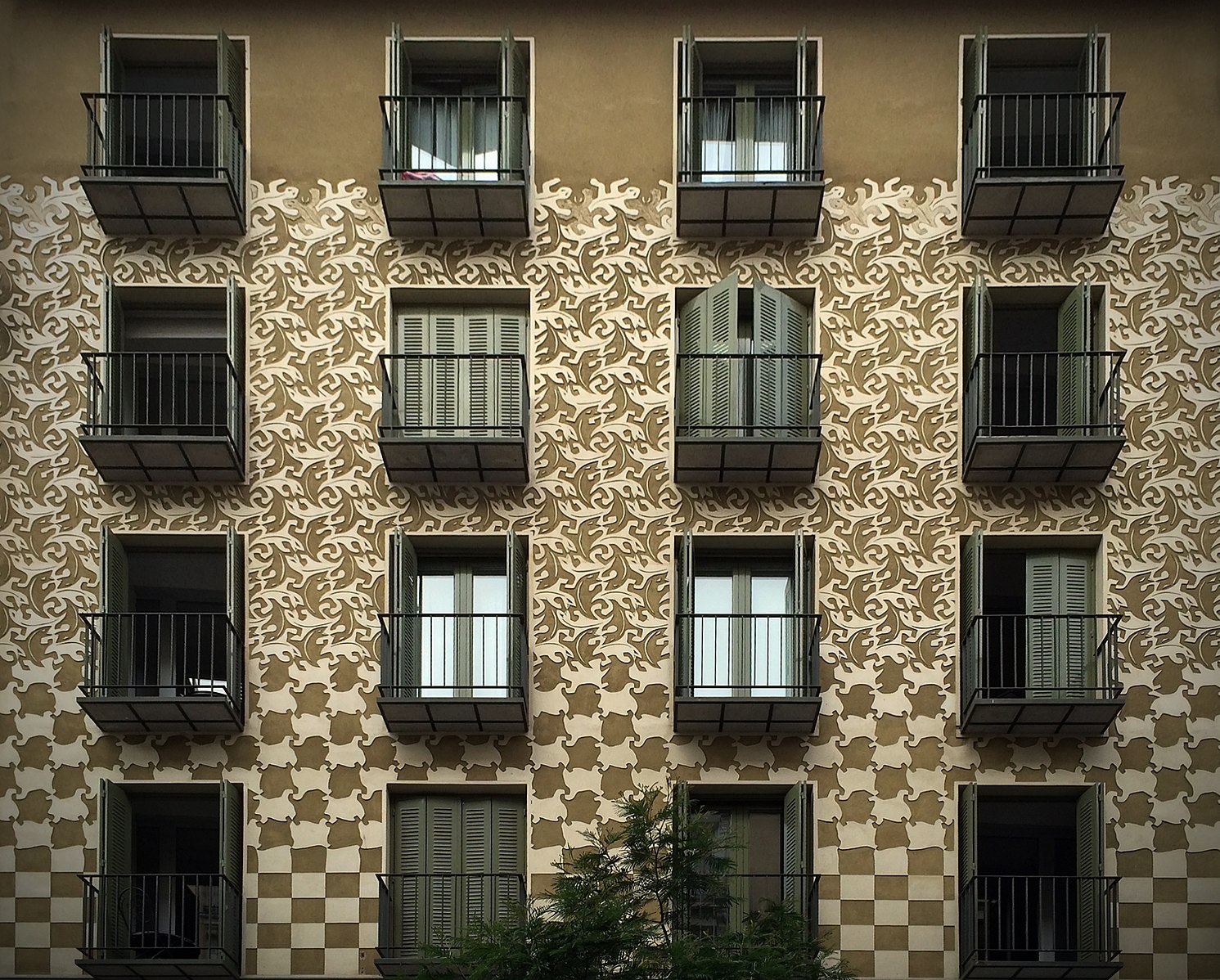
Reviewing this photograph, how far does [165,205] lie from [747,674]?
934cm

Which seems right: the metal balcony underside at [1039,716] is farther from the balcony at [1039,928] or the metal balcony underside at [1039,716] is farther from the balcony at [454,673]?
the balcony at [454,673]

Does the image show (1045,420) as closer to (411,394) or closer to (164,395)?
(411,394)

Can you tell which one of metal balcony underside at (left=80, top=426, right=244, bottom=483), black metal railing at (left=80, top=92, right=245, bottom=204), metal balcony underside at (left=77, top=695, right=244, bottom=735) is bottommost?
metal balcony underside at (left=77, top=695, right=244, bottom=735)

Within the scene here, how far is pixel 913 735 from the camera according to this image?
24.3 metres

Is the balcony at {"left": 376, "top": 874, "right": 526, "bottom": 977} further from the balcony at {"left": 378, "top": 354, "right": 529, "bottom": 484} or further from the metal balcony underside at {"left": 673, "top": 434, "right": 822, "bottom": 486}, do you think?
the metal balcony underside at {"left": 673, "top": 434, "right": 822, "bottom": 486}

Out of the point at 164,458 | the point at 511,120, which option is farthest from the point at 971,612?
the point at 164,458

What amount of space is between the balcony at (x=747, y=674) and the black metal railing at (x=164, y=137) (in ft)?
26.6

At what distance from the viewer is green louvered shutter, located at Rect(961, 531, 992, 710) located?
950 inches

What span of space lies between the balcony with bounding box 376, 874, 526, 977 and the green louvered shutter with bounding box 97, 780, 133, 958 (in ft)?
9.78

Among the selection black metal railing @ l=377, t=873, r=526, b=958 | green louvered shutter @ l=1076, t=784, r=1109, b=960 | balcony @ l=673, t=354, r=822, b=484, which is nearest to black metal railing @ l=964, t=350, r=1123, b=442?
balcony @ l=673, t=354, r=822, b=484

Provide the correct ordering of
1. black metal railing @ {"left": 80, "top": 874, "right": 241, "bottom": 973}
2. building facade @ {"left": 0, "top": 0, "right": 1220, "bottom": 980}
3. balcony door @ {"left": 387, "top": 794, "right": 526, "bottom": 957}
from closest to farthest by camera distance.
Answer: black metal railing @ {"left": 80, "top": 874, "right": 241, "bottom": 973} < balcony door @ {"left": 387, "top": 794, "right": 526, "bottom": 957} < building facade @ {"left": 0, "top": 0, "right": 1220, "bottom": 980}

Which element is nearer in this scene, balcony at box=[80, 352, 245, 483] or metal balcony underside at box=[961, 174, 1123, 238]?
balcony at box=[80, 352, 245, 483]

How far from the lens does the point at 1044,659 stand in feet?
80.4

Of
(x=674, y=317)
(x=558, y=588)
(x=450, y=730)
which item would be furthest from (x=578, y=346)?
(x=450, y=730)
